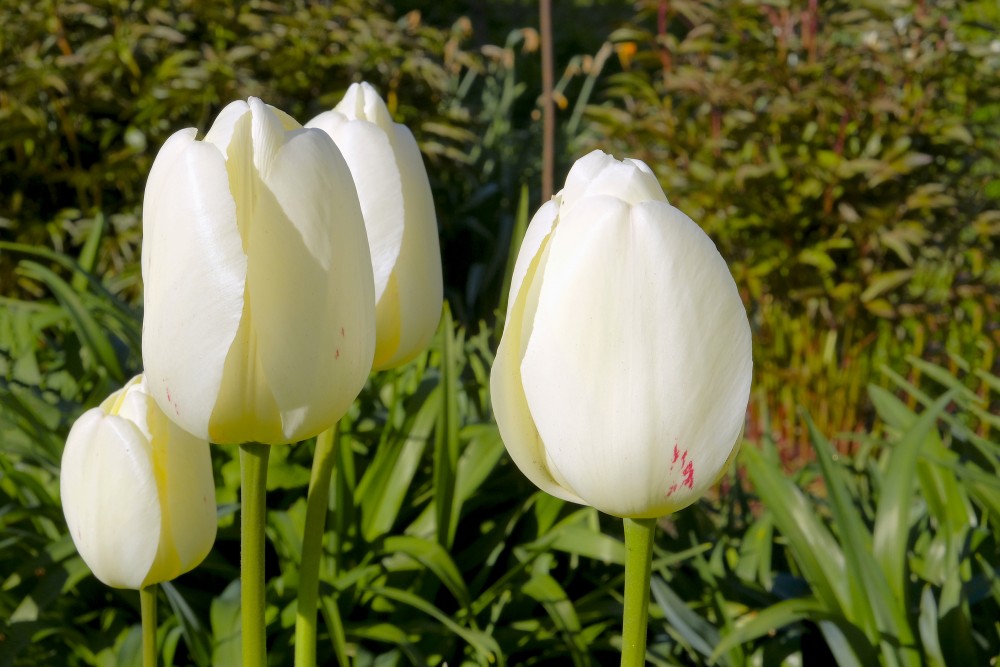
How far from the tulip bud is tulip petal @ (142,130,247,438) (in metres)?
0.15

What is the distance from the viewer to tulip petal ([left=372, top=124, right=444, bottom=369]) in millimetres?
928

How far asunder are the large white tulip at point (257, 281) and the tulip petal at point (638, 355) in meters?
0.14

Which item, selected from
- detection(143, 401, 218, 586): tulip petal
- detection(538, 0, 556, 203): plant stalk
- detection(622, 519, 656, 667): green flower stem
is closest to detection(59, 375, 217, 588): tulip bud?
detection(143, 401, 218, 586): tulip petal

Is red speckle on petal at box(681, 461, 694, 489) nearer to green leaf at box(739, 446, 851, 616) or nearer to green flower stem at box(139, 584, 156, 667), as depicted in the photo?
green flower stem at box(139, 584, 156, 667)

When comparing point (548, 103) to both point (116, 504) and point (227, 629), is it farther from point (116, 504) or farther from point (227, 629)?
point (116, 504)

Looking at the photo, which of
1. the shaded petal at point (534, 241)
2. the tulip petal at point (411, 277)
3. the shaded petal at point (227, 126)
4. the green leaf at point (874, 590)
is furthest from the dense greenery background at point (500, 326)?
the shaded petal at point (227, 126)

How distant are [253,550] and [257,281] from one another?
0.62 ft

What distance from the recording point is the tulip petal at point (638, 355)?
26.5 inches

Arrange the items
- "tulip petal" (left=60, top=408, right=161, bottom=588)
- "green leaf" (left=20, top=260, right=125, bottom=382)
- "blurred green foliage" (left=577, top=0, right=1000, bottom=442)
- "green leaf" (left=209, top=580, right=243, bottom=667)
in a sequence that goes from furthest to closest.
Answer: "blurred green foliage" (left=577, top=0, right=1000, bottom=442) → "green leaf" (left=20, top=260, right=125, bottom=382) → "green leaf" (left=209, top=580, right=243, bottom=667) → "tulip petal" (left=60, top=408, right=161, bottom=588)

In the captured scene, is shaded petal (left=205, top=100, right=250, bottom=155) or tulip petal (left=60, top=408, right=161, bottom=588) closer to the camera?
shaded petal (left=205, top=100, right=250, bottom=155)

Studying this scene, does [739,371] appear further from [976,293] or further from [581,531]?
[976,293]

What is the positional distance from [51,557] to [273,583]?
0.31 m

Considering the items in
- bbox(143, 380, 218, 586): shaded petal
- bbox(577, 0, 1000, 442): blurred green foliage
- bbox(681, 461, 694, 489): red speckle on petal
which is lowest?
bbox(577, 0, 1000, 442): blurred green foliage

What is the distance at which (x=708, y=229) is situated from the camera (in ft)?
11.3
